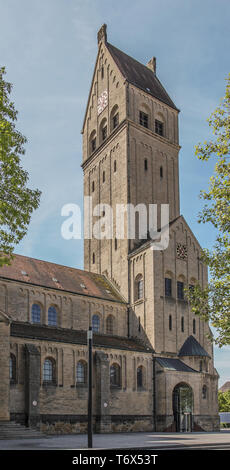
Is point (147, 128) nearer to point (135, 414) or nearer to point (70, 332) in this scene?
point (70, 332)

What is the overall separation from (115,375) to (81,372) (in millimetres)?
3795

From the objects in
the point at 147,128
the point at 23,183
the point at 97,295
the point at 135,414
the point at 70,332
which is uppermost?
the point at 147,128

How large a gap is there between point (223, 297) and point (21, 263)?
25706mm

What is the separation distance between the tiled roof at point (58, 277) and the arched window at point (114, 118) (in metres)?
17.3

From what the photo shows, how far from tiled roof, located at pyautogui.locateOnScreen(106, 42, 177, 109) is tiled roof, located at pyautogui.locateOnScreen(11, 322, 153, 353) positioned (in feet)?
95.4

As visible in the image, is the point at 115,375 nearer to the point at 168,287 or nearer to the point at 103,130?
the point at 168,287

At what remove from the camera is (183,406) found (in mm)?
44344

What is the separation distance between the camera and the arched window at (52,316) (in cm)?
4322

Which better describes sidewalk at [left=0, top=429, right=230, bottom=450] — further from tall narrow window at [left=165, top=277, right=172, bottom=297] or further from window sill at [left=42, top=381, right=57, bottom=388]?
tall narrow window at [left=165, top=277, right=172, bottom=297]

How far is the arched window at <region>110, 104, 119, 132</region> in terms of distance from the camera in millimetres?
58125

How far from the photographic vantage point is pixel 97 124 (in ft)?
202

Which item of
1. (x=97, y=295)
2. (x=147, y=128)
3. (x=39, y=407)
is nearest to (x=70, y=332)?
(x=97, y=295)

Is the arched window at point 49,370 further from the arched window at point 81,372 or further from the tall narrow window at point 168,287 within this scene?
the tall narrow window at point 168,287

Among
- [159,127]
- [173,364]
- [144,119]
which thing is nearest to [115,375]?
[173,364]
